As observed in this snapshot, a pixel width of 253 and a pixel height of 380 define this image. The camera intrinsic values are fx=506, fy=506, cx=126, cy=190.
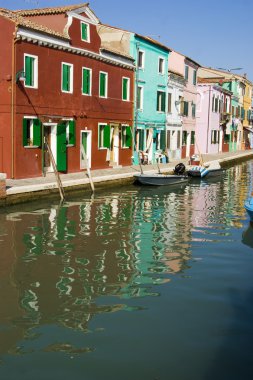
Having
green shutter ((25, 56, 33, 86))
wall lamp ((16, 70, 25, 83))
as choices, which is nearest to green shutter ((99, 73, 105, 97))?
green shutter ((25, 56, 33, 86))

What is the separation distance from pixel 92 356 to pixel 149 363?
0.70 meters

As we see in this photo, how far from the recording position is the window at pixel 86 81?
963 inches

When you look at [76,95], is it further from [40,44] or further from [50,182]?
[50,182]

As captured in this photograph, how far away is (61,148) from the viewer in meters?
22.7

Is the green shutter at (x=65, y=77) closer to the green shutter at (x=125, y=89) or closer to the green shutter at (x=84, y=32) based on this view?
the green shutter at (x=84, y=32)

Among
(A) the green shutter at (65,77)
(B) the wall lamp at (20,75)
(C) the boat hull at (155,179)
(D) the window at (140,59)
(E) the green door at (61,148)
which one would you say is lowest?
(C) the boat hull at (155,179)

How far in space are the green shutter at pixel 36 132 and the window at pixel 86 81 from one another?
4.26m

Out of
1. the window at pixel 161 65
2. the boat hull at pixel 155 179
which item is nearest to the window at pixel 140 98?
the window at pixel 161 65

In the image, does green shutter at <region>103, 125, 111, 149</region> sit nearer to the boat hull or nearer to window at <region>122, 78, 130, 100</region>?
window at <region>122, 78, 130, 100</region>

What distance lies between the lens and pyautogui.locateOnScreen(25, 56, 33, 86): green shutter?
20.2 metres

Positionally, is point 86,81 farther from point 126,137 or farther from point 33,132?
point 126,137

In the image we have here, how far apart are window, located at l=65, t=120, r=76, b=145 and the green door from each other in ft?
1.63

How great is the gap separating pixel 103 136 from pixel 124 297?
63.2 feet

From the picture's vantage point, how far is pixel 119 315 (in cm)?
744
